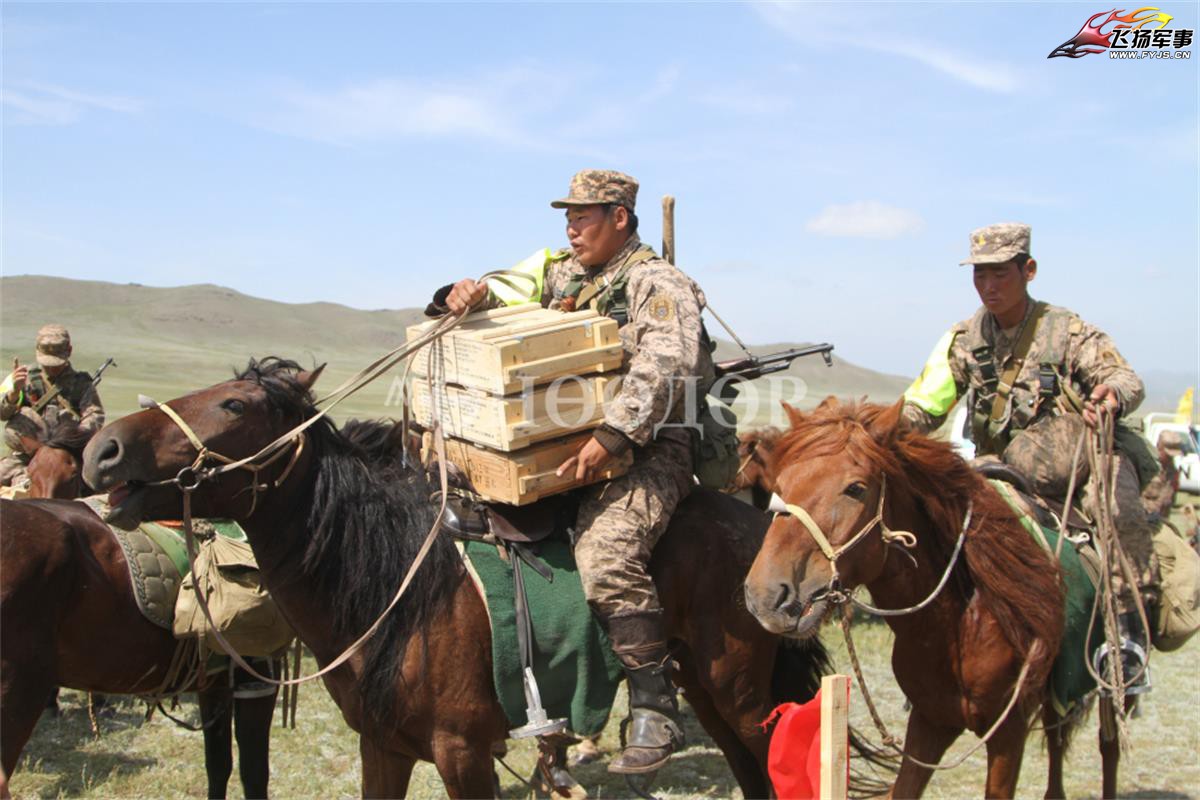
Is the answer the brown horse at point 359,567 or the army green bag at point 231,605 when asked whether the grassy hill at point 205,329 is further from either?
the brown horse at point 359,567

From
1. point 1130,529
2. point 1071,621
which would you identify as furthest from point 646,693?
point 1130,529

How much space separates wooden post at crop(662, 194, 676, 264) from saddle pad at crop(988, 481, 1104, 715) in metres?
2.38

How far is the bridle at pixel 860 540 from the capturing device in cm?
394

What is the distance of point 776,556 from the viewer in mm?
3902

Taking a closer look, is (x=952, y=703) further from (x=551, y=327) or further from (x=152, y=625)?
(x=152, y=625)

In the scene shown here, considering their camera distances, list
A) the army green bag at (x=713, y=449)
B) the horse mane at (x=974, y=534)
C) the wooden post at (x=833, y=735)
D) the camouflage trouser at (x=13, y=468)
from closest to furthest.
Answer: the wooden post at (x=833, y=735) < the horse mane at (x=974, y=534) < the army green bag at (x=713, y=449) < the camouflage trouser at (x=13, y=468)

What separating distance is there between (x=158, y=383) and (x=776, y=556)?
47.8 meters

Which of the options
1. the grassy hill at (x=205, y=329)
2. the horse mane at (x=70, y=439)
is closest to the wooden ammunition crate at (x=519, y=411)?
the horse mane at (x=70, y=439)

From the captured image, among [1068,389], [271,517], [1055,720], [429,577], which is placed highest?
[1068,389]

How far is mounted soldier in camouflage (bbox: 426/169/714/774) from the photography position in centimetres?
452

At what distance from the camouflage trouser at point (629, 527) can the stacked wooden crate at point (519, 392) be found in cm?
15

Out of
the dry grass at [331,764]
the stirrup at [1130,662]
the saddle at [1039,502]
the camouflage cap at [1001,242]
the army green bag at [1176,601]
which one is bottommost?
the dry grass at [331,764]

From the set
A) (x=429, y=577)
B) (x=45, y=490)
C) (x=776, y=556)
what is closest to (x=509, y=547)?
(x=429, y=577)

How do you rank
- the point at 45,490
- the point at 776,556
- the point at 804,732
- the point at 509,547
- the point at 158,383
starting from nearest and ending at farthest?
1. the point at 804,732
2. the point at 776,556
3. the point at 509,547
4. the point at 45,490
5. the point at 158,383
